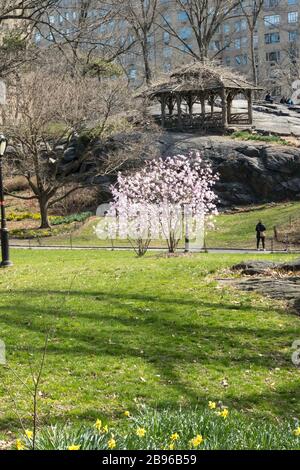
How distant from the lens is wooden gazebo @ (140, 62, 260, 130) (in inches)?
1730

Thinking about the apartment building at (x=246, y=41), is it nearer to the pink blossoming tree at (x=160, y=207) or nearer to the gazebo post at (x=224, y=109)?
the gazebo post at (x=224, y=109)

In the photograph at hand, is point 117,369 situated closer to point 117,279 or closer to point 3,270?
point 117,279

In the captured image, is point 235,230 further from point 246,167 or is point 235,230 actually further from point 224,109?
point 224,109

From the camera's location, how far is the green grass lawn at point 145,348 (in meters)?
6.61

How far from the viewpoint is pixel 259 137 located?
146ft

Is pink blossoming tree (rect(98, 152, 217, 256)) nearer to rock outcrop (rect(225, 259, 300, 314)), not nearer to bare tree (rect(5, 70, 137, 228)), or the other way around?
rock outcrop (rect(225, 259, 300, 314))

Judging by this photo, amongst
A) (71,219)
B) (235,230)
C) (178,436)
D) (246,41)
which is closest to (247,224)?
(235,230)

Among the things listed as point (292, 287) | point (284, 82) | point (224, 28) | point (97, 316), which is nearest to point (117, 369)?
point (97, 316)

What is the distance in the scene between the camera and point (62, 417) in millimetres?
6066

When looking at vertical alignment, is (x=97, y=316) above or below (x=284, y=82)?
below

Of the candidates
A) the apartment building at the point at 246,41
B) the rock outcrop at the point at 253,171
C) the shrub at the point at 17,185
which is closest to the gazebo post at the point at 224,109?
the rock outcrop at the point at 253,171

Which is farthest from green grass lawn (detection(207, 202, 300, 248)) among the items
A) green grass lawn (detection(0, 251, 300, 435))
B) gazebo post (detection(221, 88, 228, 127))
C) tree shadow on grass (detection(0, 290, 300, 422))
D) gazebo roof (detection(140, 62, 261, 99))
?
tree shadow on grass (detection(0, 290, 300, 422))

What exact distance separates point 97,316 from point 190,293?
2.39 m

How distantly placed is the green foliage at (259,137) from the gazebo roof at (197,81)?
3370mm
